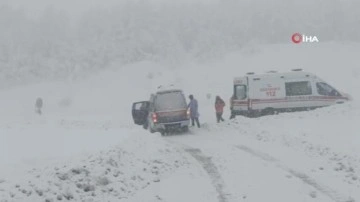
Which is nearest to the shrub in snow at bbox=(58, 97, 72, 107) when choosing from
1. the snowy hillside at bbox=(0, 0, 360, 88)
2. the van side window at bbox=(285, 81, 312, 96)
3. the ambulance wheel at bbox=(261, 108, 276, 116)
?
the snowy hillside at bbox=(0, 0, 360, 88)

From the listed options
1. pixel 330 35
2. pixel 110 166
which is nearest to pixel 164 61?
pixel 330 35

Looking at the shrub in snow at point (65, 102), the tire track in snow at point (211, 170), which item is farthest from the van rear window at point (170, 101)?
the shrub in snow at point (65, 102)

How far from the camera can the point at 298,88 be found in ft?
102

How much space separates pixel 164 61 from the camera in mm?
60594

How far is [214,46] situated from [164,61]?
17.9ft

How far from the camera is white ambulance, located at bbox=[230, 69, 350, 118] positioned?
30.8 m

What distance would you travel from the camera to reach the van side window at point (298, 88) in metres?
30.9

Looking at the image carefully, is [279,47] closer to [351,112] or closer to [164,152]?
[351,112]

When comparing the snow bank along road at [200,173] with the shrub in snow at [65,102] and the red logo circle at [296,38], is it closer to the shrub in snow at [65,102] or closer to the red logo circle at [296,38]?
the shrub in snow at [65,102]

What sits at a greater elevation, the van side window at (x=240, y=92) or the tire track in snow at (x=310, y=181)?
the van side window at (x=240, y=92)

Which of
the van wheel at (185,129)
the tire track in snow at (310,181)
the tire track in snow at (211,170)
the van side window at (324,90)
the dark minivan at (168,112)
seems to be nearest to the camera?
the tire track in snow at (310,181)

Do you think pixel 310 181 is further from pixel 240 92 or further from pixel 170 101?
pixel 240 92

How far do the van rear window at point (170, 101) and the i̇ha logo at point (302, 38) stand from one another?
36.1 m

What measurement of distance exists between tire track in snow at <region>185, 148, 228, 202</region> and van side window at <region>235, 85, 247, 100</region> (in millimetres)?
12367
